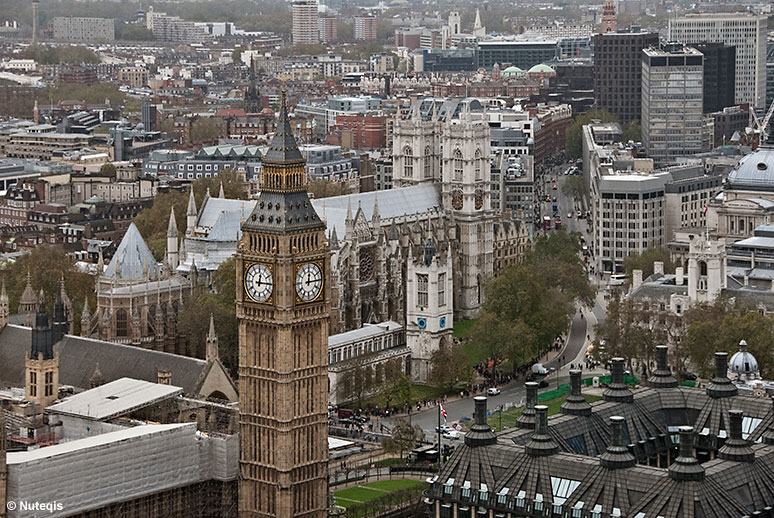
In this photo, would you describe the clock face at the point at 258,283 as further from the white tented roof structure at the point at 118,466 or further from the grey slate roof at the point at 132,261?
the grey slate roof at the point at 132,261

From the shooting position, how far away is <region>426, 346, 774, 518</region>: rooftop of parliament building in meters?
118

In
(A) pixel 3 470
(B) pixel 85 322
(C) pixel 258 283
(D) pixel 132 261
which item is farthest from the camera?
(D) pixel 132 261

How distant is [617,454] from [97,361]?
47.8m

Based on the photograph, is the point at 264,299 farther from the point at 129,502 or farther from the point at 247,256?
the point at 129,502

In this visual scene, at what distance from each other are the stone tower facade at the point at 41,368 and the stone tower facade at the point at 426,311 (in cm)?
5028

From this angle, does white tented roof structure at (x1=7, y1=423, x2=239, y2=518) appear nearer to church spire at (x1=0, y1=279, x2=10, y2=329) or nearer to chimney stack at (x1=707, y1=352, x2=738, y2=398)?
church spire at (x1=0, y1=279, x2=10, y2=329)

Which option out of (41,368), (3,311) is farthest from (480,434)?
(3,311)

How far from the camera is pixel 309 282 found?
431 ft

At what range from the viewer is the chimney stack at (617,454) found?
121000 mm

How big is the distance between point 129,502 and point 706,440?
37117mm

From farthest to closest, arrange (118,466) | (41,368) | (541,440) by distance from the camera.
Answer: (41,368)
(118,466)
(541,440)

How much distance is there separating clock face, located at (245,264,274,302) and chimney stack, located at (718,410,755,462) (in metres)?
28.3

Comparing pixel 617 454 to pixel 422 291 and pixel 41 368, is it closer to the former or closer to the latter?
pixel 41 368

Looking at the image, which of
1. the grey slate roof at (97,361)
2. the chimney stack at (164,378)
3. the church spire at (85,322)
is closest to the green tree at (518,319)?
the church spire at (85,322)
